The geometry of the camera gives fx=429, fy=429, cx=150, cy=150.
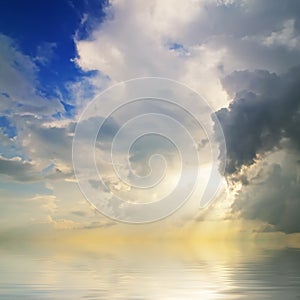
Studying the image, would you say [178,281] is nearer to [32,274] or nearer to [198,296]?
[198,296]

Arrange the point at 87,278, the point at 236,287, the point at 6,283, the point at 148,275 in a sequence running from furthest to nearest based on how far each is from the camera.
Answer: the point at 148,275
the point at 87,278
the point at 6,283
the point at 236,287

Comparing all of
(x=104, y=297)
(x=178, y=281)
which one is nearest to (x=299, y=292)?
(x=178, y=281)

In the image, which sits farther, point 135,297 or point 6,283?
point 6,283

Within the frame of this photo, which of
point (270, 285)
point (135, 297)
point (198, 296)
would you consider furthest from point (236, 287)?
point (135, 297)

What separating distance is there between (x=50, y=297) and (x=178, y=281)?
16.4m

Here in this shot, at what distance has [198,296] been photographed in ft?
122

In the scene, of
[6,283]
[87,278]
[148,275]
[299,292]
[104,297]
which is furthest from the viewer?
[148,275]

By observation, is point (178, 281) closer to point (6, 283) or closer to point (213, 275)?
point (213, 275)

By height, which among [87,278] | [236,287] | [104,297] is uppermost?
[87,278]

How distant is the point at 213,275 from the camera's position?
180ft

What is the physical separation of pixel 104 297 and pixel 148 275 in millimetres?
18805

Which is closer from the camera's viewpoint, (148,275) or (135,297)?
(135,297)

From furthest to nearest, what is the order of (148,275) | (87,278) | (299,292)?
1. (148,275)
2. (87,278)
3. (299,292)

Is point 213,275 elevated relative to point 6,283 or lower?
elevated
